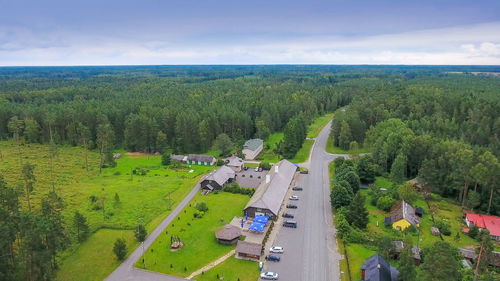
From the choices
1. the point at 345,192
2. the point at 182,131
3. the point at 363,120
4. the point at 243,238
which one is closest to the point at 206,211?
the point at 243,238

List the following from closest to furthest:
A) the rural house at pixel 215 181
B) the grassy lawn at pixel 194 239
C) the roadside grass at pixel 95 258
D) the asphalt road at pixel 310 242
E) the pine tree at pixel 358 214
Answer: the roadside grass at pixel 95 258 → the asphalt road at pixel 310 242 → the grassy lawn at pixel 194 239 → the pine tree at pixel 358 214 → the rural house at pixel 215 181

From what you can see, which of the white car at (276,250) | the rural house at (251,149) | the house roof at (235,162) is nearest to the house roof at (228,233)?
the white car at (276,250)

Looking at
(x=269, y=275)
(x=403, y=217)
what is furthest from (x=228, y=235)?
(x=403, y=217)

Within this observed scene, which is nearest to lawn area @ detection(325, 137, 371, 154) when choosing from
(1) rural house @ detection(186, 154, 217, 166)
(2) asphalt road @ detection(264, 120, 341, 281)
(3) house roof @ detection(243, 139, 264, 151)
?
(3) house roof @ detection(243, 139, 264, 151)

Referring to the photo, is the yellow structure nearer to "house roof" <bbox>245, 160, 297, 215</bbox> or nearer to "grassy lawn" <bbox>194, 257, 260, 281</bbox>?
"house roof" <bbox>245, 160, 297, 215</bbox>

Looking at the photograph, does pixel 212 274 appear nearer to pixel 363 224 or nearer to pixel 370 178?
pixel 363 224

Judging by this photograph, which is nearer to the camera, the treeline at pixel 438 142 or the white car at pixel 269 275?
the white car at pixel 269 275

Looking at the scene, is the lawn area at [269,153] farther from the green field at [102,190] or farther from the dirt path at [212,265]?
the dirt path at [212,265]
